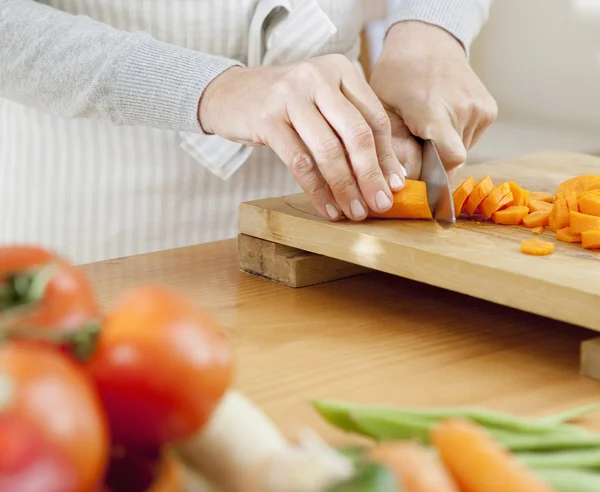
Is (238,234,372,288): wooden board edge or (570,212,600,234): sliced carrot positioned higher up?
(570,212,600,234): sliced carrot

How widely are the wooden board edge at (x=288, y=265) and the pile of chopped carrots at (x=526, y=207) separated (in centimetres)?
10

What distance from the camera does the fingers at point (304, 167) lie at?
56.3 inches

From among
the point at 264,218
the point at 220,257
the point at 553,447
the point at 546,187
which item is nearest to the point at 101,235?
the point at 220,257

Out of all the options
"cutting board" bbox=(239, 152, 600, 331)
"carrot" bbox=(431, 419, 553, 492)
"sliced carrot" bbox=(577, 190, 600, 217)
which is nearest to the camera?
"carrot" bbox=(431, 419, 553, 492)

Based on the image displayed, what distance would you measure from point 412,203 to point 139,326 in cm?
91

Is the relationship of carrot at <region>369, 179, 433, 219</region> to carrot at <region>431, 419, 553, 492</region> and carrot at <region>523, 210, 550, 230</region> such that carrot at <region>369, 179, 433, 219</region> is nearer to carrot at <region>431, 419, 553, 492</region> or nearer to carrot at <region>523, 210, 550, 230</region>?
carrot at <region>523, 210, 550, 230</region>

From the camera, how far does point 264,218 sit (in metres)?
1.48

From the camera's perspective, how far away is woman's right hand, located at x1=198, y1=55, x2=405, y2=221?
139cm

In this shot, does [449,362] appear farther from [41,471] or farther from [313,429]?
[41,471]

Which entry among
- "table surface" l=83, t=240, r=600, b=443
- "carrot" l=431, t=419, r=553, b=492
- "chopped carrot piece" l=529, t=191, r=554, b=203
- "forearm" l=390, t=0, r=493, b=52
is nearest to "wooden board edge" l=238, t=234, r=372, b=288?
"table surface" l=83, t=240, r=600, b=443

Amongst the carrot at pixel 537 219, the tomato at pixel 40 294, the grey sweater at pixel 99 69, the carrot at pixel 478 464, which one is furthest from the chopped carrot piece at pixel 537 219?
the tomato at pixel 40 294

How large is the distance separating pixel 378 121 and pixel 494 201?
0.23 meters

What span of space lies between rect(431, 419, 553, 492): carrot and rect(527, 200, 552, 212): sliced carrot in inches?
35.0

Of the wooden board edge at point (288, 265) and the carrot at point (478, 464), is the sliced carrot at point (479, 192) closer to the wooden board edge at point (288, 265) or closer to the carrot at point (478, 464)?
the wooden board edge at point (288, 265)
